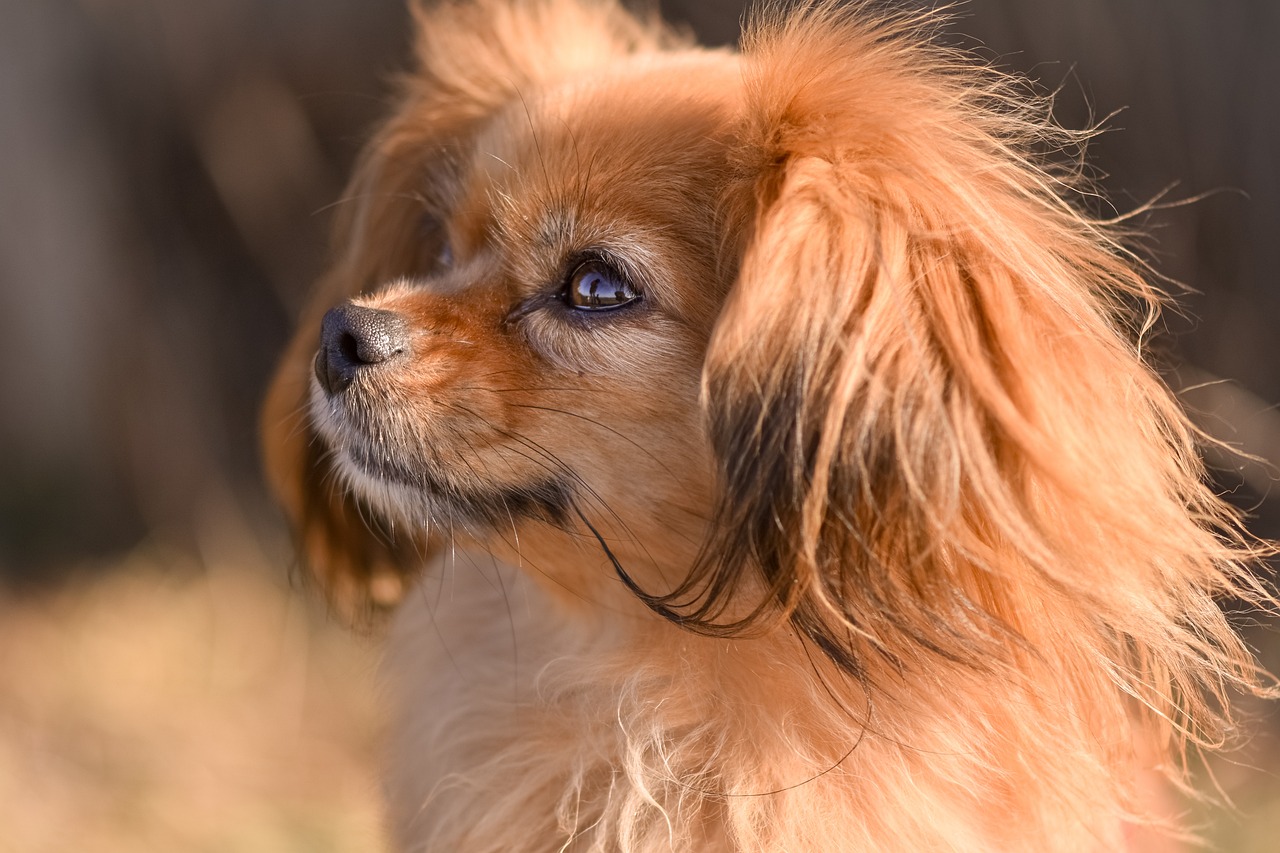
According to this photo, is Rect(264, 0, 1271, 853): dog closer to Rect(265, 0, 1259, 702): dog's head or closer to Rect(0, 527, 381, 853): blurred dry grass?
Rect(265, 0, 1259, 702): dog's head

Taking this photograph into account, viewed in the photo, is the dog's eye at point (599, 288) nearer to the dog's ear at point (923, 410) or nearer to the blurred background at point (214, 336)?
the dog's ear at point (923, 410)

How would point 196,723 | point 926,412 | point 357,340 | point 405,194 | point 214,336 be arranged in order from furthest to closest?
point 214,336 < point 196,723 < point 405,194 < point 357,340 < point 926,412

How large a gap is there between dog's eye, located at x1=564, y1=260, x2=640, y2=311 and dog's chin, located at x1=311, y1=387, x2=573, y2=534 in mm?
247

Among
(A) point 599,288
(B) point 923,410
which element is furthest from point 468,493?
(B) point 923,410

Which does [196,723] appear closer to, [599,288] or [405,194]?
[405,194]

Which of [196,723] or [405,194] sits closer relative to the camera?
[405,194]

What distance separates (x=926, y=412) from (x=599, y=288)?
1.72 ft

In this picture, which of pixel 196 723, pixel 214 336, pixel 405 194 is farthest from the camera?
pixel 214 336

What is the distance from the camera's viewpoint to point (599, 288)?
57.5 inches

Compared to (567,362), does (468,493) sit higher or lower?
lower

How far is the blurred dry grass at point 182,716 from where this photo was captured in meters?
2.85

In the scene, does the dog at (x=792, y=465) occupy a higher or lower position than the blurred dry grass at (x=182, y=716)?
higher

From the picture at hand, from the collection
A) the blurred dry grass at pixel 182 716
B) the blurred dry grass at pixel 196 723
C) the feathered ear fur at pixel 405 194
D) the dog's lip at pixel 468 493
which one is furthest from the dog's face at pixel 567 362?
the blurred dry grass at pixel 182 716

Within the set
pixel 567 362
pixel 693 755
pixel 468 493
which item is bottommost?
pixel 693 755
